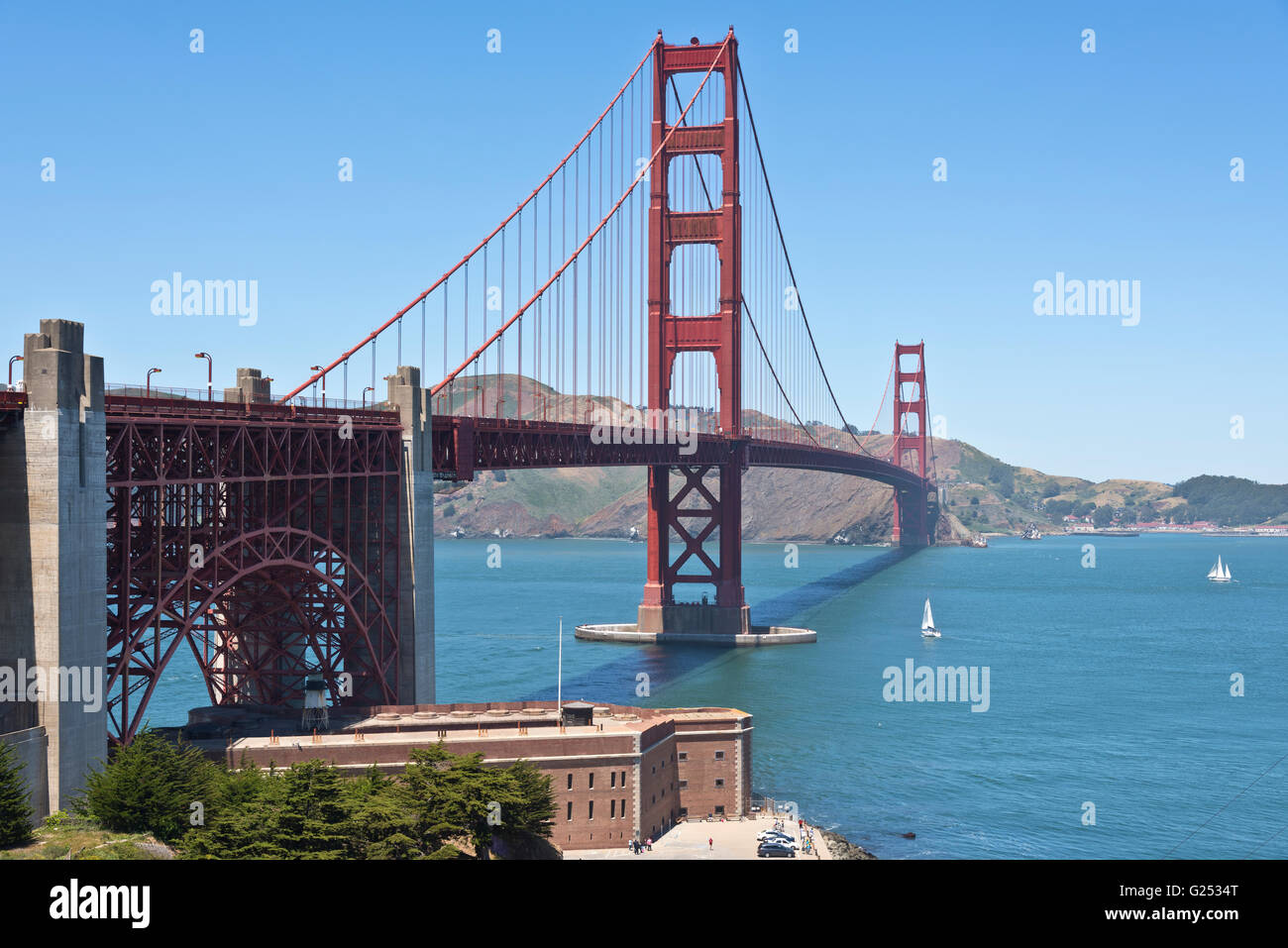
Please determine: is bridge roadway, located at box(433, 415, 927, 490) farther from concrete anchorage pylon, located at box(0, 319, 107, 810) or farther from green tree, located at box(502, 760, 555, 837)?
concrete anchorage pylon, located at box(0, 319, 107, 810)

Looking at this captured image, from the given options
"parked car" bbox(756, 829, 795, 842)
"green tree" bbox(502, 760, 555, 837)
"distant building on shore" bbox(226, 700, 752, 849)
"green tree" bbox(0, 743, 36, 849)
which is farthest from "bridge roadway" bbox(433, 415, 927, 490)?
"green tree" bbox(0, 743, 36, 849)

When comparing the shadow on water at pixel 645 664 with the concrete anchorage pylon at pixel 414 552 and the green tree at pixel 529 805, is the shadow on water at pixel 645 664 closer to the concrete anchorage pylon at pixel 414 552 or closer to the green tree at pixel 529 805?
the concrete anchorage pylon at pixel 414 552

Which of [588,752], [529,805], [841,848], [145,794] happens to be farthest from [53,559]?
[841,848]

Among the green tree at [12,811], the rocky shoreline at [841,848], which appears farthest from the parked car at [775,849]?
the green tree at [12,811]

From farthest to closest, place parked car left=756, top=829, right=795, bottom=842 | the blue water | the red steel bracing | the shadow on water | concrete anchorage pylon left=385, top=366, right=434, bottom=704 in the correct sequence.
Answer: the shadow on water → concrete anchorage pylon left=385, top=366, right=434, bottom=704 → the blue water → parked car left=756, top=829, right=795, bottom=842 → the red steel bracing
